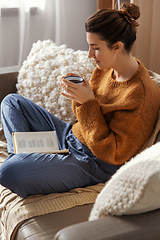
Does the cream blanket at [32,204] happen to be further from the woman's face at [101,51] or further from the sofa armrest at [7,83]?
the sofa armrest at [7,83]

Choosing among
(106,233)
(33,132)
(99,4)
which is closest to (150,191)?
(106,233)

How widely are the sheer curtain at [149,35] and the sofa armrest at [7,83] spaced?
2.97ft

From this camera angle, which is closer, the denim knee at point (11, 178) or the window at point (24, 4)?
the denim knee at point (11, 178)

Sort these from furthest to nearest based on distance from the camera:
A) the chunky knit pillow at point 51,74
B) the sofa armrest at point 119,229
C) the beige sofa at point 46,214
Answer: the chunky knit pillow at point 51,74 < the beige sofa at point 46,214 < the sofa armrest at point 119,229

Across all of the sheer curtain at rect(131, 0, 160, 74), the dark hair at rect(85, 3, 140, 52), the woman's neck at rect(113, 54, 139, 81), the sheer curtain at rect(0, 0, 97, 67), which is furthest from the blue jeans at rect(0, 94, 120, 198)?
the sheer curtain at rect(0, 0, 97, 67)

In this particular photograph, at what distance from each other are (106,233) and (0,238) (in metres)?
0.74

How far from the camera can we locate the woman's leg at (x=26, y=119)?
1.51 meters

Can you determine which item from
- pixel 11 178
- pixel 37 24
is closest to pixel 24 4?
pixel 37 24

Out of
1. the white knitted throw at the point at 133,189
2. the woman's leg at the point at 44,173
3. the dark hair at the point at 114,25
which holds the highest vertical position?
the dark hair at the point at 114,25

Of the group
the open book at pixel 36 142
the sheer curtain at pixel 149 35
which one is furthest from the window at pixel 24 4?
the open book at pixel 36 142

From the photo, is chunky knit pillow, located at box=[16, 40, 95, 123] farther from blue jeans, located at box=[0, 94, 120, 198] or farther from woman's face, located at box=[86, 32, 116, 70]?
woman's face, located at box=[86, 32, 116, 70]

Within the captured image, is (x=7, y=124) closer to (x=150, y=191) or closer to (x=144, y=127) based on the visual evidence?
(x=144, y=127)

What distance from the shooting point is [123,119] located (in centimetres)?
117

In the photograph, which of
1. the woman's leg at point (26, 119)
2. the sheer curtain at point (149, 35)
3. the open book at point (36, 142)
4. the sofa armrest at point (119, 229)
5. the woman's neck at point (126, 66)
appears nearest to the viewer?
the sofa armrest at point (119, 229)
